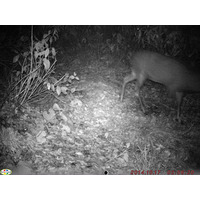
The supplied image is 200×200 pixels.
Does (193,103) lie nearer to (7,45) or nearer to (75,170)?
(75,170)

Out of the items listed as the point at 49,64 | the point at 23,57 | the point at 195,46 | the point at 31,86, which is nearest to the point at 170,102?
the point at 195,46

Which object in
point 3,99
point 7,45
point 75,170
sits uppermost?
point 7,45

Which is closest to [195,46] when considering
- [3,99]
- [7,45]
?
[7,45]

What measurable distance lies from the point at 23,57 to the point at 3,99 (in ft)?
1.71

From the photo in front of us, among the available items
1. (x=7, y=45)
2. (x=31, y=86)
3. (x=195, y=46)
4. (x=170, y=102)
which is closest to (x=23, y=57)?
(x=7, y=45)

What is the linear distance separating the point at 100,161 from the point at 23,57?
1.43m

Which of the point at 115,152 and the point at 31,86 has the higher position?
the point at 31,86

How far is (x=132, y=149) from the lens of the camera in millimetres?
1919

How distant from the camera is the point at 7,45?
1944 mm

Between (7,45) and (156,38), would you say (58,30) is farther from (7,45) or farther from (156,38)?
(156,38)
